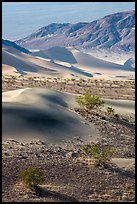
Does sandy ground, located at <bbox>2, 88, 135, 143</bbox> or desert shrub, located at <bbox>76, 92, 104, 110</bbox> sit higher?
desert shrub, located at <bbox>76, 92, 104, 110</bbox>

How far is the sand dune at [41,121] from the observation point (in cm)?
2336

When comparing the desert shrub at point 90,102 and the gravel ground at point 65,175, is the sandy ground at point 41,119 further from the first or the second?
the gravel ground at point 65,175

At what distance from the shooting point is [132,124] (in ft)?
95.6

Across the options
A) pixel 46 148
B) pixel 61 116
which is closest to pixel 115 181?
pixel 46 148

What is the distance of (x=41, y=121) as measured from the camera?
25.4 meters

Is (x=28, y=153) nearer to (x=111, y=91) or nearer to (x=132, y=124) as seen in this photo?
(x=132, y=124)

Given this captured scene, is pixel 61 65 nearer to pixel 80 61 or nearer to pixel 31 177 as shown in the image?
pixel 80 61

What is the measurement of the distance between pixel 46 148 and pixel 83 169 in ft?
10.9

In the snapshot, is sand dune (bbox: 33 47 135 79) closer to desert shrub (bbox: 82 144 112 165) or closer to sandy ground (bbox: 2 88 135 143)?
sandy ground (bbox: 2 88 135 143)

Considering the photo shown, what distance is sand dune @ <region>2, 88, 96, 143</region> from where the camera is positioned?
2336 centimetres

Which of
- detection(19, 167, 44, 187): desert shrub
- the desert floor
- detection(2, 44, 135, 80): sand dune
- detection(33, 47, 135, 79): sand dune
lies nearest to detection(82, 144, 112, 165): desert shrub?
the desert floor

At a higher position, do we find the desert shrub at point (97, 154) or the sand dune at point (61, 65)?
the sand dune at point (61, 65)

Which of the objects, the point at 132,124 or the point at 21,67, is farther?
the point at 21,67

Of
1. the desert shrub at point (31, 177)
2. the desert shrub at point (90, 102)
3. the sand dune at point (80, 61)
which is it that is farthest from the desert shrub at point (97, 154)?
the sand dune at point (80, 61)
